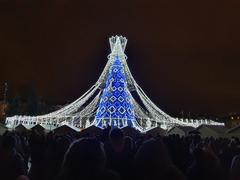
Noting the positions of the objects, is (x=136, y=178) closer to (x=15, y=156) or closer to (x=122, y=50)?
(x=15, y=156)

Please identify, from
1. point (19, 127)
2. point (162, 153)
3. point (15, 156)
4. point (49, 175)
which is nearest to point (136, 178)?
point (162, 153)

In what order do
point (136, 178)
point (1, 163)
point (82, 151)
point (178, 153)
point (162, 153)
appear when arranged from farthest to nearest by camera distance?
point (178, 153), point (1, 163), point (136, 178), point (162, 153), point (82, 151)

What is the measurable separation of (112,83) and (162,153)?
36.2 meters

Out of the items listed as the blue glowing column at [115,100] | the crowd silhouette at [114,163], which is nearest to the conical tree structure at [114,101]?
the blue glowing column at [115,100]

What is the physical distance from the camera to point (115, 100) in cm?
4047

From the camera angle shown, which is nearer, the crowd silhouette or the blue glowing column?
the crowd silhouette

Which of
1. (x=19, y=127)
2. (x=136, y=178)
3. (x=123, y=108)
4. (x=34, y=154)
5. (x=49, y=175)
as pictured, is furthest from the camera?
(x=123, y=108)

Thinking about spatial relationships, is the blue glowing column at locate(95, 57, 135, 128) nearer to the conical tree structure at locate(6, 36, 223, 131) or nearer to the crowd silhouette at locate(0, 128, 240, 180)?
the conical tree structure at locate(6, 36, 223, 131)

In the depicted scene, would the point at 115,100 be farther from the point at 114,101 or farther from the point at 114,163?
the point at 114,163

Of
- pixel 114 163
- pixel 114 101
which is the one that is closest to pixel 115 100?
pixel 114 101

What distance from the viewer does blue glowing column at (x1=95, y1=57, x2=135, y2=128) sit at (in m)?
39.7

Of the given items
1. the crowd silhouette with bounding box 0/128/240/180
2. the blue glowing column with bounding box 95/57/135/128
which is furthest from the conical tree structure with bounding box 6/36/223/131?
the crowd silhouette with bounding box 0/128/240/180

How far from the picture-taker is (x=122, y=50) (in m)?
41.1

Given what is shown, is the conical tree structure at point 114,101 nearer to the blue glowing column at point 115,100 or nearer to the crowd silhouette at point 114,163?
the blue glowing column at point 115,100
